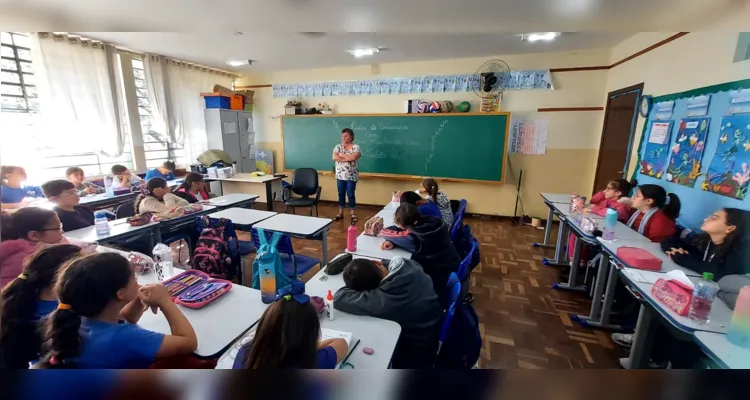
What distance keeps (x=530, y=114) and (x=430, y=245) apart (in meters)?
3.55

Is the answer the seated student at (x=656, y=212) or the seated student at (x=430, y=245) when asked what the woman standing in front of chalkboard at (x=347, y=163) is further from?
the seated student at (x=656, y=212)

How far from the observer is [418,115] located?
5.01m

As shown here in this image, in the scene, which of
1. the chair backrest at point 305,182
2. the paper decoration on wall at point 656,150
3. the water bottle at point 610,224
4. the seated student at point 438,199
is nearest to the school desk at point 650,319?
the water bottle at point 610,224

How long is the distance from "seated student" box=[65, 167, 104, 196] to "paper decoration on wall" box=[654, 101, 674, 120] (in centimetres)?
589

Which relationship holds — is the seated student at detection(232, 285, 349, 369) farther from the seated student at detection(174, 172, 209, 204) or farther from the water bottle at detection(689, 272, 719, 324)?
the seated student at detection(174, 172, 209, 204)

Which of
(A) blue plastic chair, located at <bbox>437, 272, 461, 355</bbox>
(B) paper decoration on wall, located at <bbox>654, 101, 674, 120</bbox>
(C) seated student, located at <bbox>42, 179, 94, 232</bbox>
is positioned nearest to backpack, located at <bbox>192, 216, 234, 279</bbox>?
(C) seated student, located at <bbox>42, 179, 94, 232</bbox>

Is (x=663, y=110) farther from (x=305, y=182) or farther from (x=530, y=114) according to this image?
(x=305, y=182)

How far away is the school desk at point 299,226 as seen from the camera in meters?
2.60

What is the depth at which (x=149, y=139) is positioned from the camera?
4.87m

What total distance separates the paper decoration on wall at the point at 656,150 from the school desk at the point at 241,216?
3.58 m

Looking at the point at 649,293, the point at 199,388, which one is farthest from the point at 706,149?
the point at 199,388

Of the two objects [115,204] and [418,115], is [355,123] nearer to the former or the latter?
[418,115]

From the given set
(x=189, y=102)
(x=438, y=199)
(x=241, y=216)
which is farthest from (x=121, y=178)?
(x=438, y=199)

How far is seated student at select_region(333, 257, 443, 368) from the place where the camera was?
1.38m
